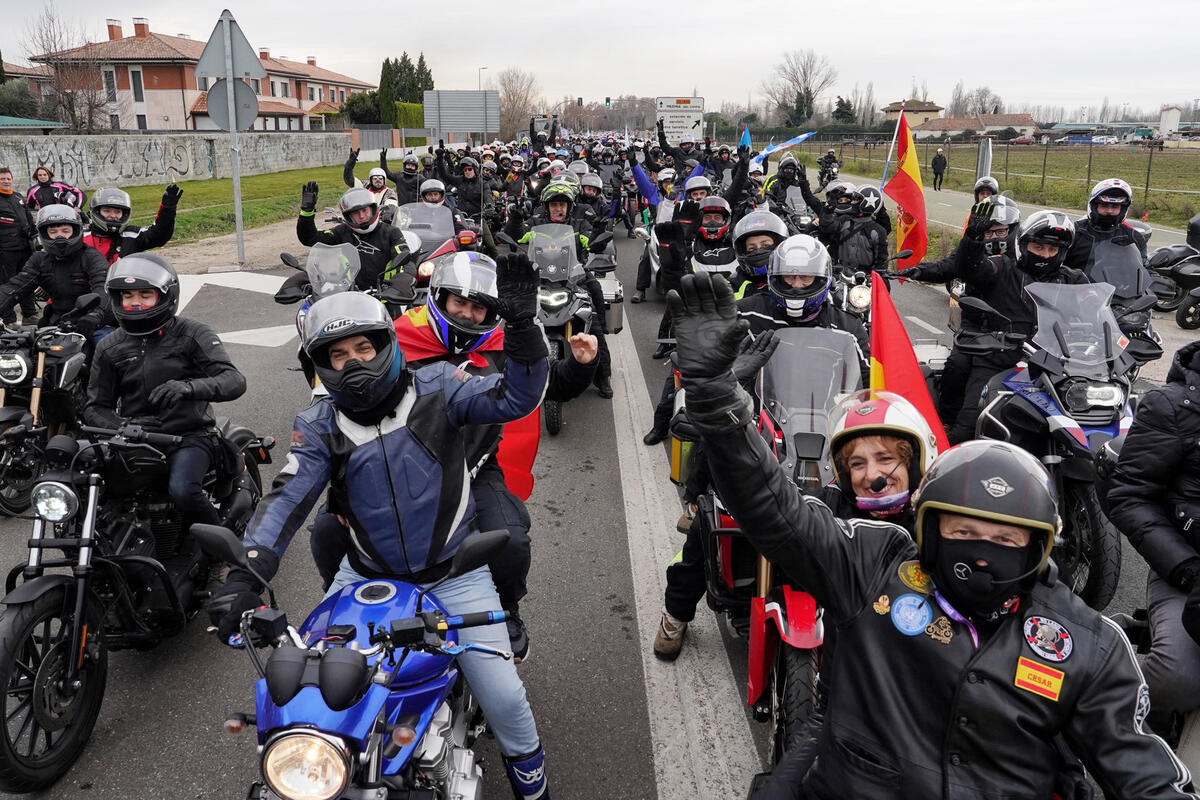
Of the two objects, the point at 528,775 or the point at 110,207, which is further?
the point at 110,207

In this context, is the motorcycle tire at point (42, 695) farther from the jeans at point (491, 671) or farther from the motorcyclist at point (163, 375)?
the jeans at point (491, 671)

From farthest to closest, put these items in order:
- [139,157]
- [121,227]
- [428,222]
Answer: [139,157] < [428,222] < [121,227]

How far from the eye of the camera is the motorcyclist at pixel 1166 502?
3.39 meters

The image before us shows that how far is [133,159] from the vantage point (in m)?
32.8

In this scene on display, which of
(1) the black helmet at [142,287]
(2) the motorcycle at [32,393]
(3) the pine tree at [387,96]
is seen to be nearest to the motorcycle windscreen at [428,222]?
(2) the motorcycle at [32,393]

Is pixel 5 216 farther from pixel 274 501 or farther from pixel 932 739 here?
pixel 932 739

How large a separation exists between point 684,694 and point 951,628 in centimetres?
218

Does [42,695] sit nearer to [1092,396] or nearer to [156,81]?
[1092,396]

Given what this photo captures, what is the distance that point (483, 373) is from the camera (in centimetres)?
475

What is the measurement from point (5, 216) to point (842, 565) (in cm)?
1227

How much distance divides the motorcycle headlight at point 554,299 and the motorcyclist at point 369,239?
4.27 ft

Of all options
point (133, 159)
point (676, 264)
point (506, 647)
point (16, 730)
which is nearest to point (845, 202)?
point (676, 264)

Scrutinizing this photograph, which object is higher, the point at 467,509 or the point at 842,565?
the point at 842,565

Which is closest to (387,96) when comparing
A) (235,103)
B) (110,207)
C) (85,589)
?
(235,103)
